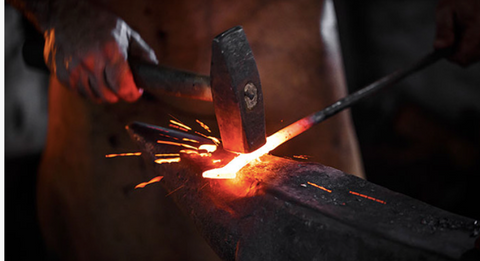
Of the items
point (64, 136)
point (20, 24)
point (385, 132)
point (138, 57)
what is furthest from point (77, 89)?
point (385, 132)

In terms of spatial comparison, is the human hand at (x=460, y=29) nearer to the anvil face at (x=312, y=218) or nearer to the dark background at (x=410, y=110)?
the anvil face at (x=312, y=218)

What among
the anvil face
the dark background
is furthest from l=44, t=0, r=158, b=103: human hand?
the dark background

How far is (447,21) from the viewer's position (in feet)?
5.46

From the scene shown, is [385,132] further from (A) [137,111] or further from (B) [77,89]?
(B) [77,89]

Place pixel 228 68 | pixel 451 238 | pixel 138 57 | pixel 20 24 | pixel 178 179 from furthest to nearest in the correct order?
pixel 20 24
pixel 138 57
pixel 178 179
pixel 228 68
pixel 451 238

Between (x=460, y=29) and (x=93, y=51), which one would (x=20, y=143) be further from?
(x=460, y=29)

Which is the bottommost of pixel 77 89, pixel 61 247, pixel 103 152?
pixel 61 247

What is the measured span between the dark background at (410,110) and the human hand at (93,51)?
1.46 meters

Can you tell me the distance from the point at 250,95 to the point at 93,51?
0.59 m

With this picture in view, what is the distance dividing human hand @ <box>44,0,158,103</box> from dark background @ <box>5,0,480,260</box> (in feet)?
4.79

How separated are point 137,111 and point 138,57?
14.7 inches

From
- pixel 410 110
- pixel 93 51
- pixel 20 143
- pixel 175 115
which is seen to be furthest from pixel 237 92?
pixel 410 110

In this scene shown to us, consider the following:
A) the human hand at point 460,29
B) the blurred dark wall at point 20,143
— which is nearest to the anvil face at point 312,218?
the human hand at point 460,29

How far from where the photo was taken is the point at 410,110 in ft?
10.2
